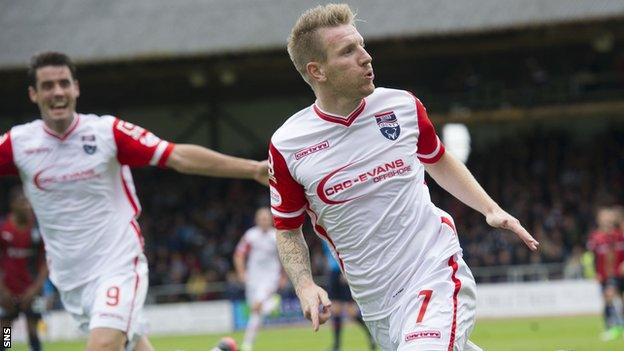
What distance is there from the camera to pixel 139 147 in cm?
813

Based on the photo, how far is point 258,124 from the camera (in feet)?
125

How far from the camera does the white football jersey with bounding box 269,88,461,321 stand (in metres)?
6.18

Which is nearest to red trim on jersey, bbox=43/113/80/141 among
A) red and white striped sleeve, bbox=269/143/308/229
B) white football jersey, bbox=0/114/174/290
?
white football jersey, bbox=0/114/174/290

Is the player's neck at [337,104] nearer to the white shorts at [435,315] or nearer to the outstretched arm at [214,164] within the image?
the white shorts at [435,315]

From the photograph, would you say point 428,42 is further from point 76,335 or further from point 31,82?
point 31,82

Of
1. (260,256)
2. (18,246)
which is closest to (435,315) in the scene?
(18,246)

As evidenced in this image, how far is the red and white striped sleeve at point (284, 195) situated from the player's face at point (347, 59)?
524mm

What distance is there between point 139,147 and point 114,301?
1.08 metres

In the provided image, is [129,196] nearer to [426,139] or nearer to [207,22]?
[426,139]

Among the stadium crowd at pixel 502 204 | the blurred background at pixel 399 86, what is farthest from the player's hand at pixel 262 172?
the stadium crowd at pixel 502 204

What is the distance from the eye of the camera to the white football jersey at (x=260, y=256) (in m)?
21.7

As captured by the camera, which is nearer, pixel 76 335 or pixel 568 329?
pixel 568 329

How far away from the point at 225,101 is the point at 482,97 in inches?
356

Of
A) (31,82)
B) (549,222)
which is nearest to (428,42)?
(549,222)
